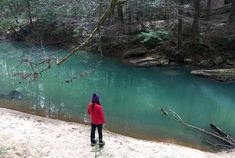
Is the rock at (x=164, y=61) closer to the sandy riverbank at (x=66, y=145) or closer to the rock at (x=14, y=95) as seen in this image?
the rock at (x=14, y=95)

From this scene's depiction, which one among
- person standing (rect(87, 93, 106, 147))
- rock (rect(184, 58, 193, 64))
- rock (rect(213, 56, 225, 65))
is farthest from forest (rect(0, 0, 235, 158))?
person standing (rect(87, 93, 106, 147))

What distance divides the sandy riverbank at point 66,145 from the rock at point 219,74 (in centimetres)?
1038

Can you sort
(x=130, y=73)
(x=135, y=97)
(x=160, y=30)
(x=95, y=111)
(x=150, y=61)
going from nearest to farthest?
(x=95, y=111) < (x=135, y=97) < (x=130, y=73) < (x=150, y=61) < (x=160, y=30)

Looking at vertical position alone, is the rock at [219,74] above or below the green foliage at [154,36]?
below

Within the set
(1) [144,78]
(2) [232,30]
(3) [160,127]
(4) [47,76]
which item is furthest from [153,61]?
(3) [160,127]

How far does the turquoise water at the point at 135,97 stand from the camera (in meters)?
13.8

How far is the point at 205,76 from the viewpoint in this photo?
21438 millimetres

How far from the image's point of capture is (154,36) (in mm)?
24750

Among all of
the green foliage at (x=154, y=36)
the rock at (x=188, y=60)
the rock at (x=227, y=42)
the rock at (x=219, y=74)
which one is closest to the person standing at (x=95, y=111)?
the rock at (x=219, y=74)

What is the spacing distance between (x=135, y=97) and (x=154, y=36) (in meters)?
8.09

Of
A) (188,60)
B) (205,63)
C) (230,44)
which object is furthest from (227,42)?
(188,60)

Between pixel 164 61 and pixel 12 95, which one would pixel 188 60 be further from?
pixel 12 95

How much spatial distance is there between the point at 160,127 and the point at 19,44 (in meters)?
23.0

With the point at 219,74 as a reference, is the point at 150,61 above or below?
above
